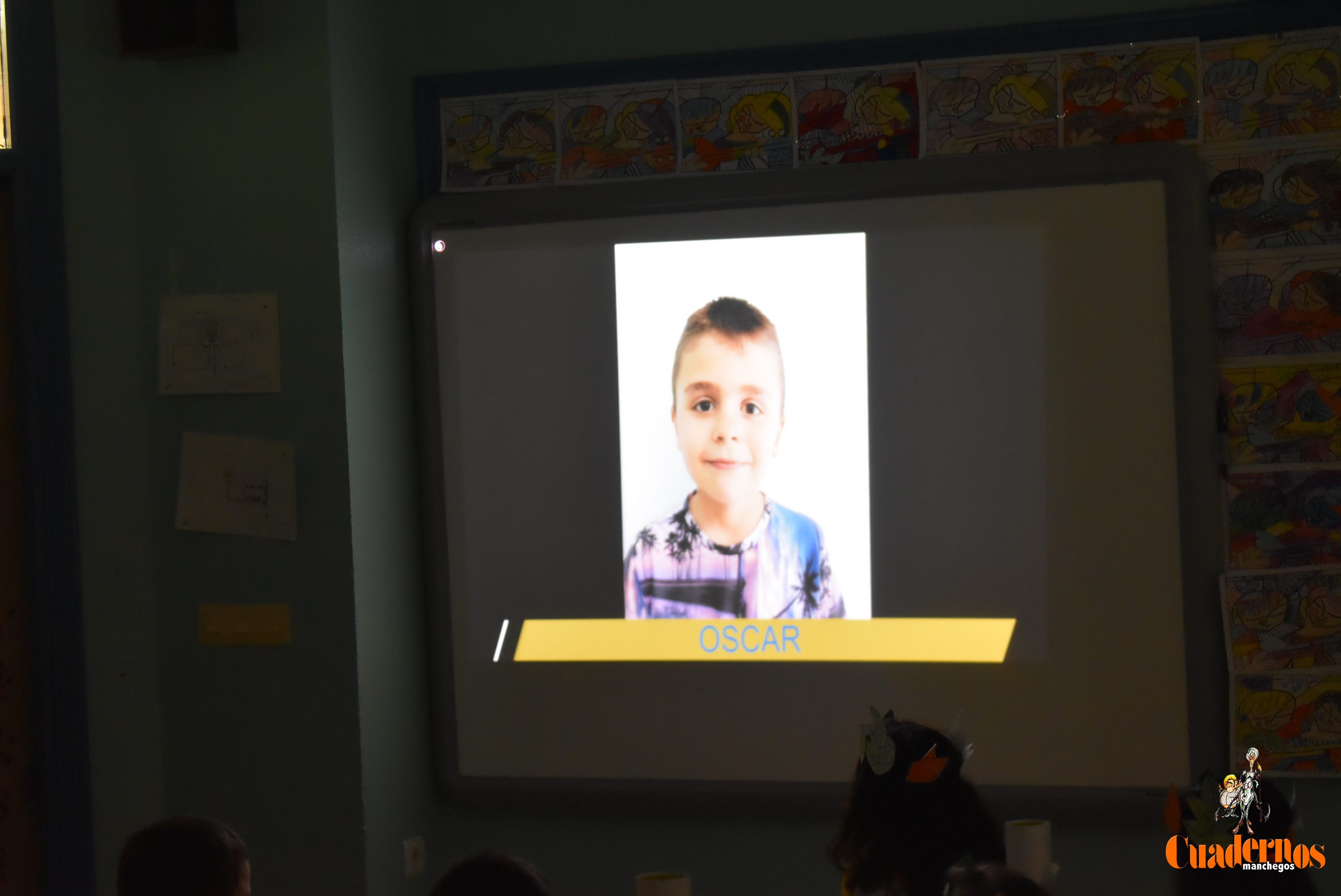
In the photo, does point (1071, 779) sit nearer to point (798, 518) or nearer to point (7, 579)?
point (798, 518)

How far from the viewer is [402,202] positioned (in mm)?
2504

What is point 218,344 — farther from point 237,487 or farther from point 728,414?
point 728,414

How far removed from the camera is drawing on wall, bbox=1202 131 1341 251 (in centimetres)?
219

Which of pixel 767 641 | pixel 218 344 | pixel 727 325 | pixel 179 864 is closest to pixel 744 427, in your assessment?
pixel 727 325

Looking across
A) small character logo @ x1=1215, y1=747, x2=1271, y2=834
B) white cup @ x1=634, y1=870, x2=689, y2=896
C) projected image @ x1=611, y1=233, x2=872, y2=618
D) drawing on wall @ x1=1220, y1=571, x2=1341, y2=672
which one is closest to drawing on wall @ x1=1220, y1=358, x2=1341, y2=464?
drawing on wall @ x1=1220, y1=571, x2=1341, y2=672

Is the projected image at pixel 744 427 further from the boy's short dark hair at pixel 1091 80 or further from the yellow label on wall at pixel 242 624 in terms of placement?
the yellow label on wall at pixel 242 624

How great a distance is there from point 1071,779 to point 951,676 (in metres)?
0.31

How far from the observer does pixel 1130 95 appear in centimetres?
226

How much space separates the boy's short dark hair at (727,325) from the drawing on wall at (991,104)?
0.50 metres

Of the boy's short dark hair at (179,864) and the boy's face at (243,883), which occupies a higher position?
the boy's short dark hair at (179,864)

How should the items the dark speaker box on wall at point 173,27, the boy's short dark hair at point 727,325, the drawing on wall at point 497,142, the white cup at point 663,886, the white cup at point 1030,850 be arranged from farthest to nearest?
the drawing on wall at point 497,142
the boy's short dark hair at point 727,325
the dark speaker box on wall at point 173,27
the white cup at point 1030,850
the white cup at point 663,886

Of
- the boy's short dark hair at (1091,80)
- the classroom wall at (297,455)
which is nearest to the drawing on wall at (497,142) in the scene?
the classroom wall at (297,455)

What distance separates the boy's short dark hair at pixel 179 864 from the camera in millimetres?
1411

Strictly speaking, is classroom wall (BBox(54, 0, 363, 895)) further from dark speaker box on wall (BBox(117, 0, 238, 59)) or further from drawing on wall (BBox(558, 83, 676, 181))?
drawing on wall (BBox(558, 83, 676, 181))
